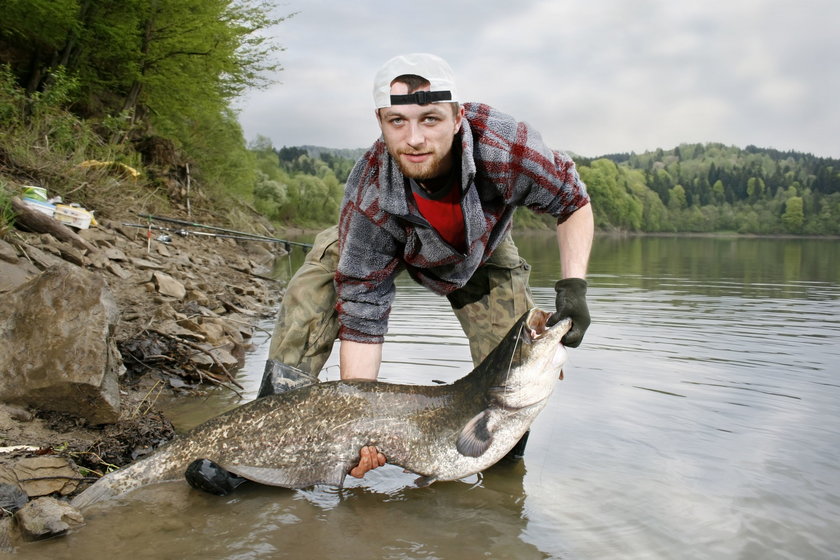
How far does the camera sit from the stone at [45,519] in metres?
3.09

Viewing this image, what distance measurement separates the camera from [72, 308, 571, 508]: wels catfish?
354 cm

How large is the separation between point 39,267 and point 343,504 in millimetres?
4397

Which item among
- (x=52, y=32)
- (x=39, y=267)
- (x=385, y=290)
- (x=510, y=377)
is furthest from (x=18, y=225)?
(x=52, y=32)

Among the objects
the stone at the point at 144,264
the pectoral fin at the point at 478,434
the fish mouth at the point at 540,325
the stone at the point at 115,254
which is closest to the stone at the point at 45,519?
the pectoral fin at the point at 478,434

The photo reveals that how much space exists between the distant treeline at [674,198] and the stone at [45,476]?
66031 mm

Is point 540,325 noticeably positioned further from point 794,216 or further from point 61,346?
point 794,216

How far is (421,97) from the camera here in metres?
3.32

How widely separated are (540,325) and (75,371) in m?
2.87

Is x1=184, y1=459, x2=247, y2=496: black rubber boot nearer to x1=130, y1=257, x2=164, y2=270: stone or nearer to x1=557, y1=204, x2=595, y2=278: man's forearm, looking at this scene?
x1=557, y1=204, x2=595, y2=278: man's forearm

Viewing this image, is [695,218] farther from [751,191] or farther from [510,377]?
[510,377]

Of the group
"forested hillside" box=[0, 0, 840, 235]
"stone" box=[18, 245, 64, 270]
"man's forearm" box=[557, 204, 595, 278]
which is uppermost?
"forested hillside" box=[0, 0, 840, 235]

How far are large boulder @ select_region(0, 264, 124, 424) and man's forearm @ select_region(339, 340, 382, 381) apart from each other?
1.58m

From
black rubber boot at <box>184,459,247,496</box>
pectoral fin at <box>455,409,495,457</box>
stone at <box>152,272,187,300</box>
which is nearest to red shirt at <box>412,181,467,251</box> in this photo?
pectoral fin at <box>455,409,495,457</box>

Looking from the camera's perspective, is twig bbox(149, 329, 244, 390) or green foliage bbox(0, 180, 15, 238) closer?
twig bbox(149, 329, 244, 390)
